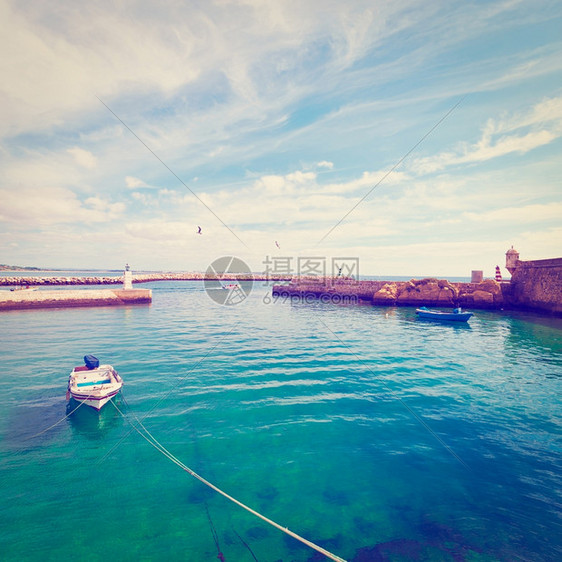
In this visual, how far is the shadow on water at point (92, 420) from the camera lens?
35.1ft

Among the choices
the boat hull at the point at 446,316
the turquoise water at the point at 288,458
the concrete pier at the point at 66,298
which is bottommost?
the turquoise water at the point at 288,458

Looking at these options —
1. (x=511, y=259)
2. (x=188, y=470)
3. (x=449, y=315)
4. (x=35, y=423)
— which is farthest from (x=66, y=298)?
(x=511, y=259)

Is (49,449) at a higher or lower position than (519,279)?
lower

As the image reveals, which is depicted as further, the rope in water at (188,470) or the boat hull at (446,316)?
the boat hull at (446,316)

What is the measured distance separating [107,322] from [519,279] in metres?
57.2

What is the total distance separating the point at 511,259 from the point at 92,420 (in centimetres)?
5522

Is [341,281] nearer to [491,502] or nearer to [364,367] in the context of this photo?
[364,367]

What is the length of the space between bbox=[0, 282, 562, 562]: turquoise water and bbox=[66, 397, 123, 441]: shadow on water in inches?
2.9

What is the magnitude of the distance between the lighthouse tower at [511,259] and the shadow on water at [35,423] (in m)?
56.0

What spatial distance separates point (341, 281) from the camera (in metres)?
62.5

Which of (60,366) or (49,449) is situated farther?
(60,366)

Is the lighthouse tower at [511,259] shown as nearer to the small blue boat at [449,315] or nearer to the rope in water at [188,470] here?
the small blue boat at [449,315]

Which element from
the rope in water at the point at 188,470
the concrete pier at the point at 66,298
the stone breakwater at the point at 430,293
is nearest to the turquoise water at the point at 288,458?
the rope in water at the point at 188,470

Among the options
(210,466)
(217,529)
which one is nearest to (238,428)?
(210,466)
